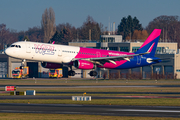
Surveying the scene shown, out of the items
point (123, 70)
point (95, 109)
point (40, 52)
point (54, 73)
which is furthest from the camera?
point (54, 73)

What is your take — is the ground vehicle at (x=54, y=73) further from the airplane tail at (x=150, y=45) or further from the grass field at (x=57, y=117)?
the grass field at (x=57, y=117)

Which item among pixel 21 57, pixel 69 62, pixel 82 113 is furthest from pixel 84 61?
pixel 82 113

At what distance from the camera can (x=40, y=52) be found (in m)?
55.8

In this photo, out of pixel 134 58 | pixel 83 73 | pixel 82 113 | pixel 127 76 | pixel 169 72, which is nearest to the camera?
pixel 82 113

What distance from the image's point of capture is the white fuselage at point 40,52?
54.6m

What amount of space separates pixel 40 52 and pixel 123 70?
51.1 meters

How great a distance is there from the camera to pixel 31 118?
28.9 metres

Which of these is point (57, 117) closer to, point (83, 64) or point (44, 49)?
point (44, 49)

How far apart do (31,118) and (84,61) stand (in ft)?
106

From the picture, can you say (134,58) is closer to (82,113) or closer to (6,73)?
(82,113)

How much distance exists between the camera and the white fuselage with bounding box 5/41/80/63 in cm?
5462

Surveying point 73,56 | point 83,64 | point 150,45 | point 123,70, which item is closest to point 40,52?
point 73,56

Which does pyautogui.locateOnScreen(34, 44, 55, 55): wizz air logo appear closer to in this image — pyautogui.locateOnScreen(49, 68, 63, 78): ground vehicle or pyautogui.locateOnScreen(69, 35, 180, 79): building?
pyautogui.locateOnScreen(69, 35, 180, 79): building

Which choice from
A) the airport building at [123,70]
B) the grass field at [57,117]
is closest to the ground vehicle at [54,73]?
the airport building at [123,70]
